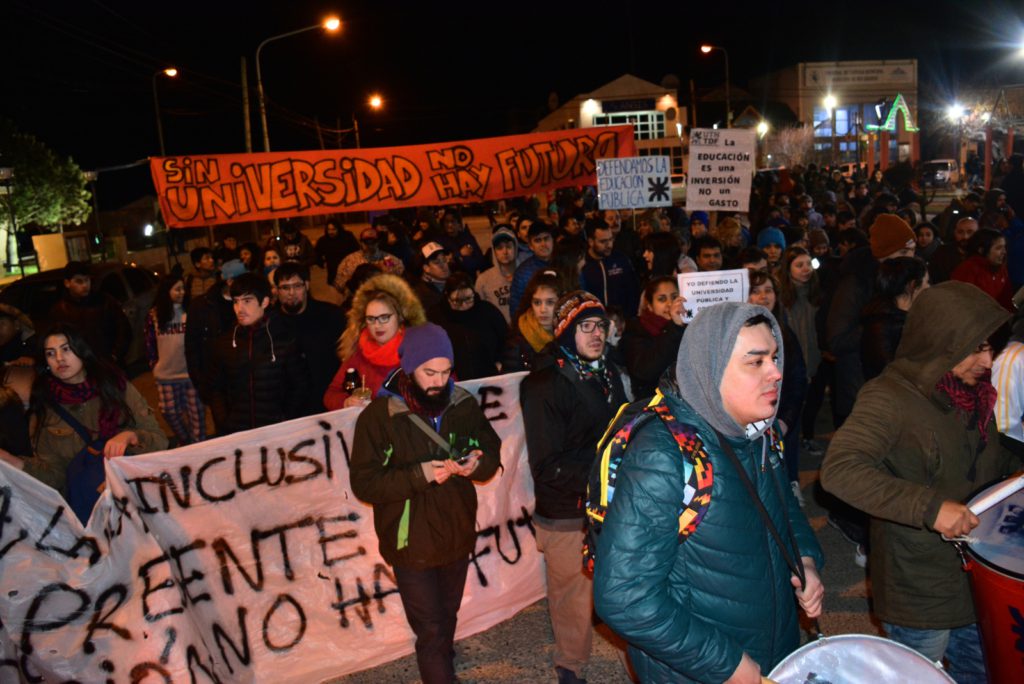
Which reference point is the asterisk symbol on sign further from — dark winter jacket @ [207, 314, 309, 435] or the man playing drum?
the man playing drum

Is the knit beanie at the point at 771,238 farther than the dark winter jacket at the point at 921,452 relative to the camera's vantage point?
Yes

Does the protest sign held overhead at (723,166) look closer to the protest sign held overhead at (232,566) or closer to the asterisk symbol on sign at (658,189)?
the asterisk symbol on sign at (658,189)

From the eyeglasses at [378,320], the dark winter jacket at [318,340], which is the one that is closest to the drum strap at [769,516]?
the eyeglasses at [378,320]

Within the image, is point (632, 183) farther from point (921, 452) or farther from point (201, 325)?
point (921, 452)

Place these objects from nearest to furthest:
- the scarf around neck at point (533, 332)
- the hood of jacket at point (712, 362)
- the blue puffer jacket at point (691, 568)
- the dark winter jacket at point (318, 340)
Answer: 1. the blue puffer jacket at point (691, 568)
2. the hood of jacket at point (712, 362)
3. the scarf around neck at point (533, 332)
4. the dark winter jacket at point (318, 340)

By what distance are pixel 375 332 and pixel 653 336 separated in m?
1.76

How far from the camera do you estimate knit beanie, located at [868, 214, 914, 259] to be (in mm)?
6887

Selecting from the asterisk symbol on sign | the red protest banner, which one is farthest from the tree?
the asterisk symbol on sign

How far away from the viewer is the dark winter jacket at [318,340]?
6.36 meters

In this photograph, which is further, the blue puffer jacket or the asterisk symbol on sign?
the asterisk symbol on sign

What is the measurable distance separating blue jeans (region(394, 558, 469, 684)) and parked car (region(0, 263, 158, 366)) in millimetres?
9527

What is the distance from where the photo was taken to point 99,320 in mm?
8359

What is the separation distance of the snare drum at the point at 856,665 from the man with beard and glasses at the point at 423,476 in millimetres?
1851

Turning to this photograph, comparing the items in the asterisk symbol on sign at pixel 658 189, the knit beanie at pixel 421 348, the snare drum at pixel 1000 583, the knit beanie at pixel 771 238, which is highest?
the asterisk symbol on sign at pixel 658 189
